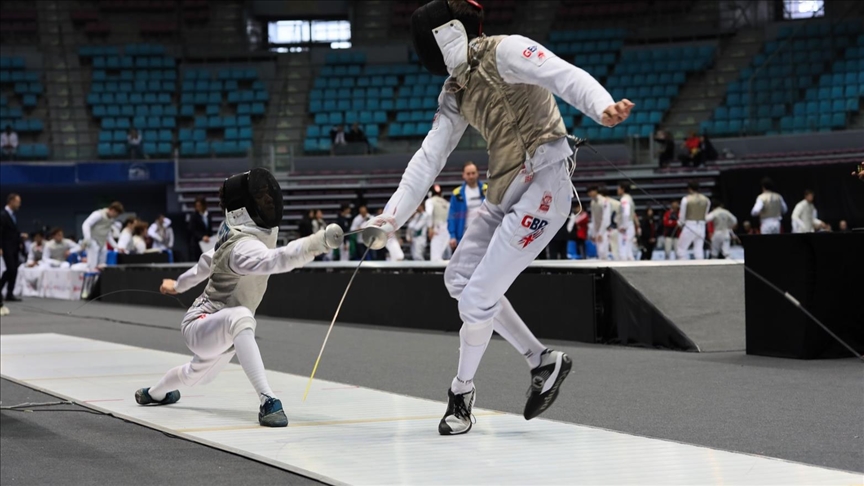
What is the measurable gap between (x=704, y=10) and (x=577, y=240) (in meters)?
9.27

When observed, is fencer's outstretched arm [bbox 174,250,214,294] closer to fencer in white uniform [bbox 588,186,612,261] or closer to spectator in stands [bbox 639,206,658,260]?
fencer in white uniform [bbox 588,186,612,261]

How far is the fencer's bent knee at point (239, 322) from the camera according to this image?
12.8ft

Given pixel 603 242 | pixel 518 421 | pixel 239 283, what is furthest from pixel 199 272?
pixel 603 242

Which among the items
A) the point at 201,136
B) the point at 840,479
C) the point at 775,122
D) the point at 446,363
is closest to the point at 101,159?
the point at 201,136

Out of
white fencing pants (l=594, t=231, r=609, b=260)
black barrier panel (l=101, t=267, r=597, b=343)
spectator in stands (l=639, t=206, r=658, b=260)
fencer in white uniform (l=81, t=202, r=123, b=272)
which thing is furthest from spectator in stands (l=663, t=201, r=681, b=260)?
fencer in white uniform (l=81, t=202, r=123, b=272)

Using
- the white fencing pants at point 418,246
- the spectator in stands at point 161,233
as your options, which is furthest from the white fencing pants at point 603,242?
the spectator in stands at point 161,233

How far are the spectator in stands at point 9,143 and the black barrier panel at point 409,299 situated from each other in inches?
368

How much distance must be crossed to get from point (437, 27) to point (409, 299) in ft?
19.1

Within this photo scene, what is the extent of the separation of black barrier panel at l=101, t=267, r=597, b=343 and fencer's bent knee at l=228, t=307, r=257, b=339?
364cm

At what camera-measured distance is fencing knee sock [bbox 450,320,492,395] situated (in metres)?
3.48

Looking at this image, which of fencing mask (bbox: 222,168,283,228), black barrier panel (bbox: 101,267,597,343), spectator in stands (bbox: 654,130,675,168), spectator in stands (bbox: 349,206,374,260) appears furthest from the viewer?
spectator in stands (bbox: 654,130,675,168)

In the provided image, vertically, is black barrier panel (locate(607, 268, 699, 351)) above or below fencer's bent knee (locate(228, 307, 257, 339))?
below

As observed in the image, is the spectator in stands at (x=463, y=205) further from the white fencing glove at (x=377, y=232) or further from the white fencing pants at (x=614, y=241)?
the white fencing glove at (x=377, y=232)

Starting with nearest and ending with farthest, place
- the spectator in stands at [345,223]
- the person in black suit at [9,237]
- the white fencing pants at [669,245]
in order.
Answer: the person in black suit at [9,237], the white fencing pants at [669,245], the spectator in stands at [345,223]
